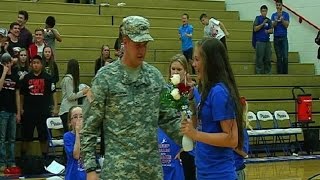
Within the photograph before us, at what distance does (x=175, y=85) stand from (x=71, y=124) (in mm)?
2272

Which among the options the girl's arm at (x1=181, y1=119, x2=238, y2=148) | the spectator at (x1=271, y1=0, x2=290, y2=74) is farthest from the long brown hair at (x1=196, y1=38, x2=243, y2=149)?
the spectator at (x1=271, y1=0, x2=290, y2=74)

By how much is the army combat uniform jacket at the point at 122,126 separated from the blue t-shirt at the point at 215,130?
1.15 ft

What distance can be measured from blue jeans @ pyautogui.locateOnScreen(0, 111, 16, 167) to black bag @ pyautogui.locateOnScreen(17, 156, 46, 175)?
0.69 feet

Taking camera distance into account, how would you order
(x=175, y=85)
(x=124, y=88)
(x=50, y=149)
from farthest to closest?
(x=50, y=149), (x=175, y=85), (x=124, y=88)

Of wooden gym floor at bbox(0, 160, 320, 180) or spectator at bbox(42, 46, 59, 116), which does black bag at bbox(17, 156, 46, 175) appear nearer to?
spectator at bbox(42, 46, 59, 116)

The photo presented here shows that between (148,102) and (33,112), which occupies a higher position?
(148,102)

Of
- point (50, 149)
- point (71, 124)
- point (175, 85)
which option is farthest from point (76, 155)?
point (50, 149)

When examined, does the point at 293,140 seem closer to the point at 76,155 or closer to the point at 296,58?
the point at 296,58

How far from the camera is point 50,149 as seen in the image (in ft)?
41.4

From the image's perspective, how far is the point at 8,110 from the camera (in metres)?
11.6

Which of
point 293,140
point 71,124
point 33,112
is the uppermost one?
point 71,124

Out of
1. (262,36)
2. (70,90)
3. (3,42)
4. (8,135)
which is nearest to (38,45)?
(3,42)

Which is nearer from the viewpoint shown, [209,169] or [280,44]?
[209,169]

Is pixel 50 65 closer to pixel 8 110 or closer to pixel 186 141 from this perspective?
pixel 8 110
